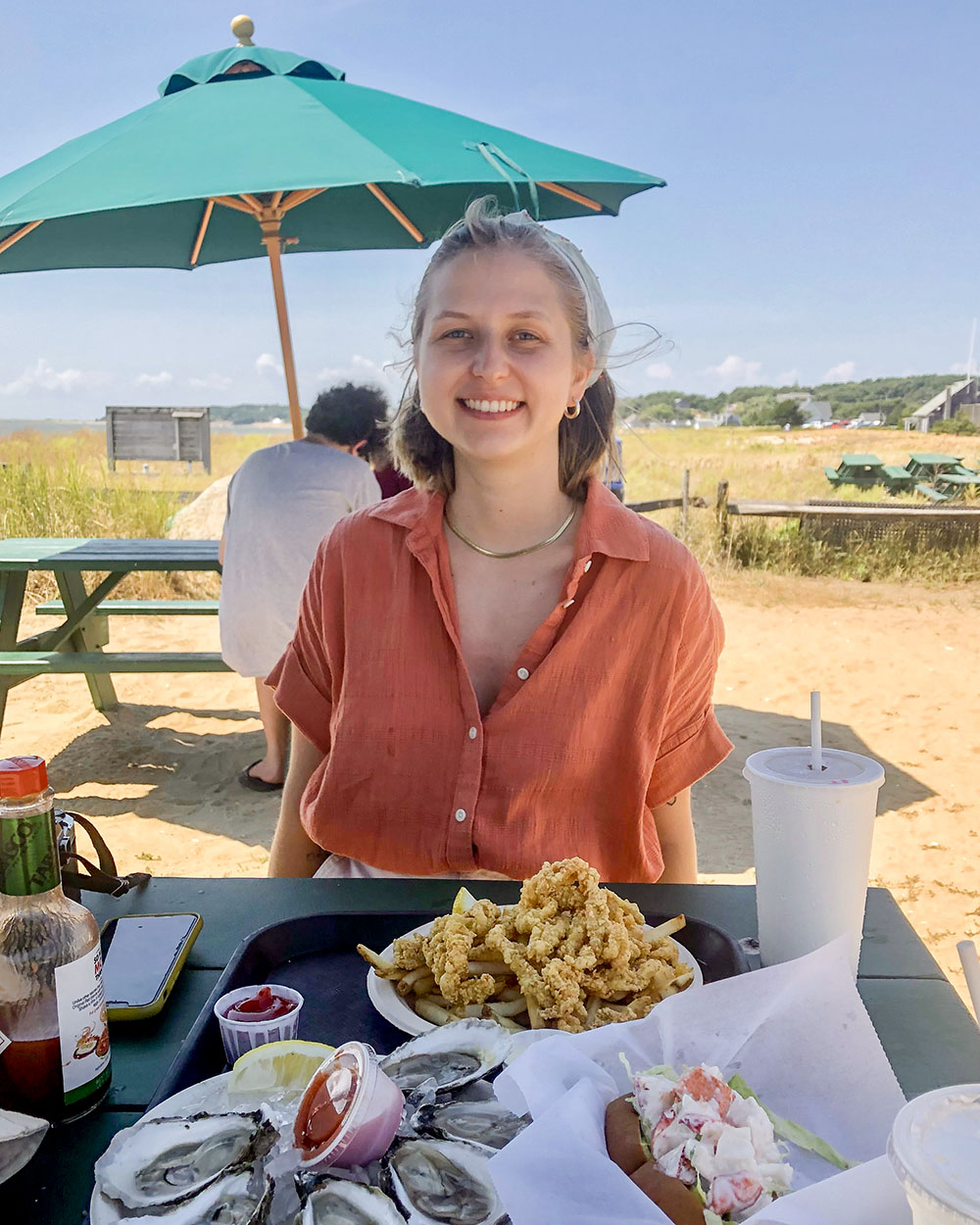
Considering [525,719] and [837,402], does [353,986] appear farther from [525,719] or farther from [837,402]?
[837,402]

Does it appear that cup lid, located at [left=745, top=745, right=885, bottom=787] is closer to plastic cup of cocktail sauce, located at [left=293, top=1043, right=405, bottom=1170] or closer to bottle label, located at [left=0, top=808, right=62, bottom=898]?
plastic cup of cocktail sauce, located at [left=293, top=1043, right=405, bottom=1170]

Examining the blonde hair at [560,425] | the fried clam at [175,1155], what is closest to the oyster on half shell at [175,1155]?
the fried clam at [175,1155]

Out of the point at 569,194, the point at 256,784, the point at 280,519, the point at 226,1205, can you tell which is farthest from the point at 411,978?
the point at 569,194

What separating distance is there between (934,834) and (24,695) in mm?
5358

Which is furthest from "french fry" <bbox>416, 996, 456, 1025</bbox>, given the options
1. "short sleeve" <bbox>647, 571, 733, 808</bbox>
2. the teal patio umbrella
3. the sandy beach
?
the sandy beach

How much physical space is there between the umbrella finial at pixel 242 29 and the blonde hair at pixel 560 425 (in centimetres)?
332

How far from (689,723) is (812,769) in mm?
706

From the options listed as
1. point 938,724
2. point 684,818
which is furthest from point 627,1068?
point 938,724

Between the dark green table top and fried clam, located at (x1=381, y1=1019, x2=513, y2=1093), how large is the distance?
4.25 meters

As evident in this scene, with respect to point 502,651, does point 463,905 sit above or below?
below

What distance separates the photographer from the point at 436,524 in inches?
80.2

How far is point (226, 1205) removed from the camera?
2.70 ft

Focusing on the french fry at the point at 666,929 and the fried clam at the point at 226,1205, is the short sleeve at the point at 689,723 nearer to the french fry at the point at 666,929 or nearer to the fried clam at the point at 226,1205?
the french fry at the point at 666,929

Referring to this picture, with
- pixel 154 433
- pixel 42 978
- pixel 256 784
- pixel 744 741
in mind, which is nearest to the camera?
pixel 42 978
